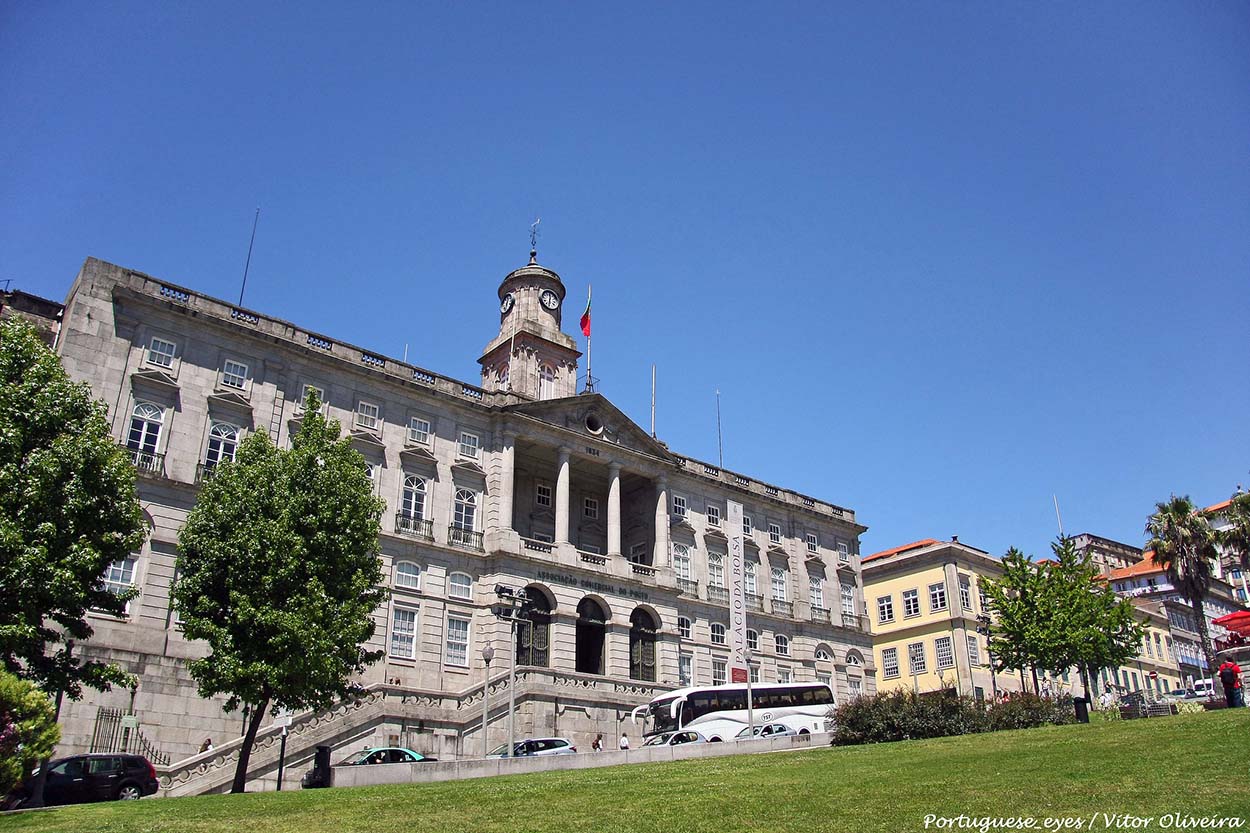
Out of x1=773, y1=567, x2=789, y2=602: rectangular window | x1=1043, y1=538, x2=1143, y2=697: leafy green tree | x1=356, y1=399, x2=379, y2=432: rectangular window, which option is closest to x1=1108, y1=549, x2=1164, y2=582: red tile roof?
x1=1043, y1=538, x2=1143, y2=697: leafy green tree

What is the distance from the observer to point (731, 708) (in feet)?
134

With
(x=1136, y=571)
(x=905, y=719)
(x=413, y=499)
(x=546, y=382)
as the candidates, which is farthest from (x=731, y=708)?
(x=1136, y=571)

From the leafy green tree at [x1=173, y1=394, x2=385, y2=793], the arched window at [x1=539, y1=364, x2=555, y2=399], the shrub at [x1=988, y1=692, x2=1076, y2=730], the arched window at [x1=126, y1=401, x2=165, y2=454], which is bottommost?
the shrub at [x1=988, y1=692, x2=1076, y2=730]

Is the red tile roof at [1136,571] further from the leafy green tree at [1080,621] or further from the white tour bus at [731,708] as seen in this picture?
the white tour bus at [731,708]

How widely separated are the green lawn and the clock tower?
34.5m

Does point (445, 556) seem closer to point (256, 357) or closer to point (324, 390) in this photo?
point (324, 390)

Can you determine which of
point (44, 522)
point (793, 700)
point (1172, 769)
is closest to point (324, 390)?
point (44, 522)

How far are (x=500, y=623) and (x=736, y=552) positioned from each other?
11.4 m

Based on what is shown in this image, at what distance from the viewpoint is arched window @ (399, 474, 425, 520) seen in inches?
1721

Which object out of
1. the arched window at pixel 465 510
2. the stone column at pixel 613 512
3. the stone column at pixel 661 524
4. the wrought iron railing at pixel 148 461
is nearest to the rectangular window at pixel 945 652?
the stone column at pixel 661 524

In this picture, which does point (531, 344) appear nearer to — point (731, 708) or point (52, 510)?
point (731, 708)

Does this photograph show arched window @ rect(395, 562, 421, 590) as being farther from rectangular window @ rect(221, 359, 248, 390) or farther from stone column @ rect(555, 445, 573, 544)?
rectangular window @ rect(221, 359, 248, 390)

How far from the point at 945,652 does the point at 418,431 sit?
40.2m

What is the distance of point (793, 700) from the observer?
43094 millimetres
